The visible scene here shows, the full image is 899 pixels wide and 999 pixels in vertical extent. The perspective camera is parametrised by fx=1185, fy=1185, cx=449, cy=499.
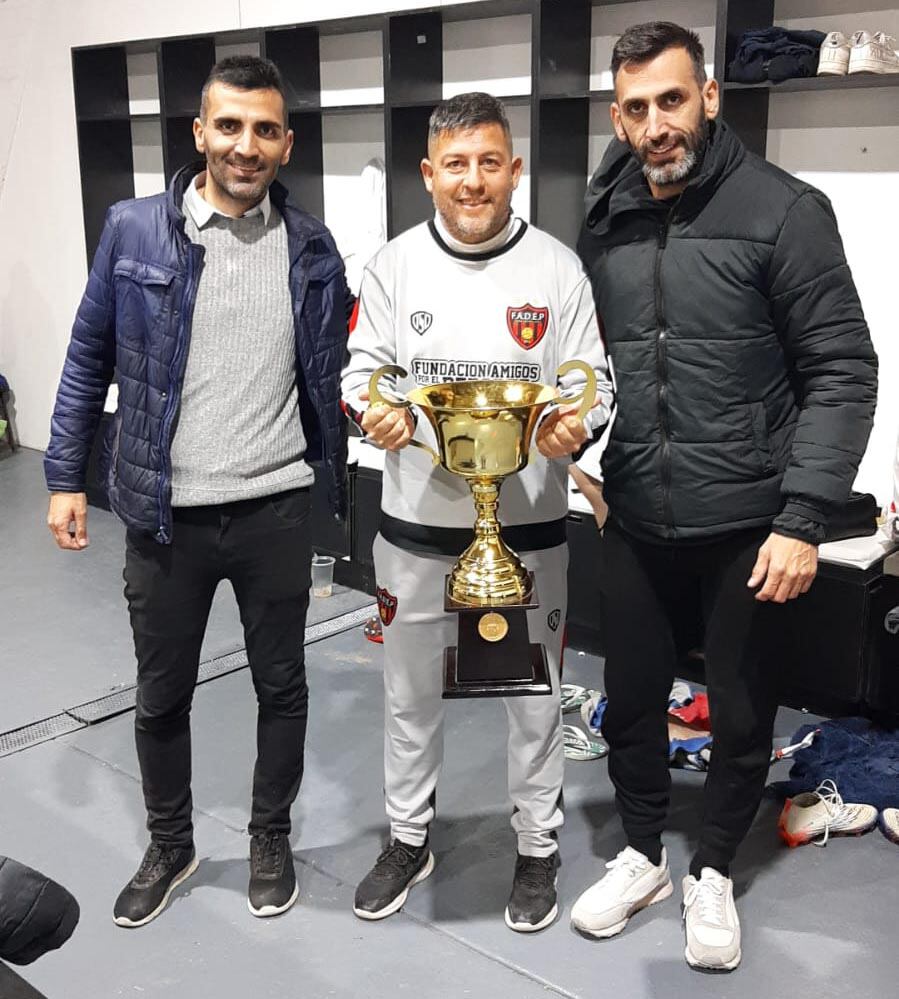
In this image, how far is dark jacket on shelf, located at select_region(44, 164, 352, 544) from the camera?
2260 mm

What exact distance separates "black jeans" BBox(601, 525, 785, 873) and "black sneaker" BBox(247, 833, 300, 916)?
729 millimetres

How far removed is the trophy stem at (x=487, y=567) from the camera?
6.68ft

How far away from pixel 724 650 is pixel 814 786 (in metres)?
0.84

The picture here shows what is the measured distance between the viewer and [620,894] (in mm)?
2438

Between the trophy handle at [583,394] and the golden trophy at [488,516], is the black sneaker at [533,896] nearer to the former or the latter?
the golden trophy at [488,516]

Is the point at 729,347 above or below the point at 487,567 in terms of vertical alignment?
above

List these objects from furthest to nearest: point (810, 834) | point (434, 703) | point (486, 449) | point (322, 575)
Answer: point (322, 575) < point (810, 834) < point (434, 703) < point (486, 449)

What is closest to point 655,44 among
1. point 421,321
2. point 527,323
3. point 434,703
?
point 527,323

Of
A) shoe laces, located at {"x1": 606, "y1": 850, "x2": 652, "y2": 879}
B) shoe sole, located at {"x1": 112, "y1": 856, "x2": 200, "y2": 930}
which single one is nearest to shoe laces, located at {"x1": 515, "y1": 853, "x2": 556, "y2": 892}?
shoe laces, located at {"x1": 606, "y1": 850, "x2": 652, "y2": 879}

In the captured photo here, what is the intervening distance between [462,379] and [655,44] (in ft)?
2.23

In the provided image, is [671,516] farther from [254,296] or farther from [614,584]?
[254,296]

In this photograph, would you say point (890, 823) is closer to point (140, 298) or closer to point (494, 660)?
point (494, 660)

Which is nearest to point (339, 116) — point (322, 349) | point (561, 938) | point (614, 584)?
point (322, 349)

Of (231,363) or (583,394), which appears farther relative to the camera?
(231,363)
